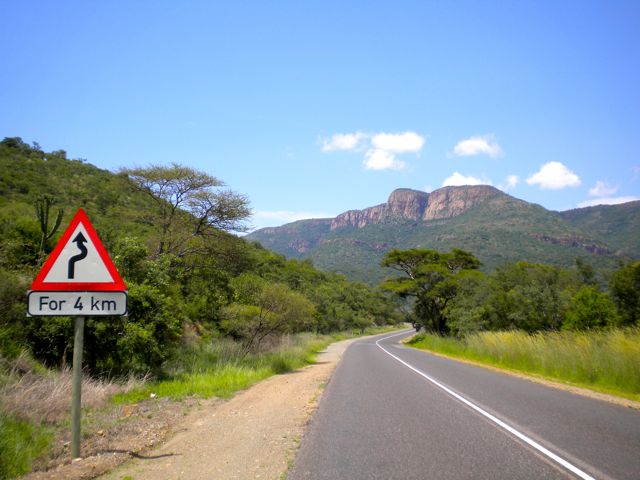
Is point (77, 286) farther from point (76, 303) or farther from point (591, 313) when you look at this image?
point (591, 313)

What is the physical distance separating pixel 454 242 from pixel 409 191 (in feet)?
292

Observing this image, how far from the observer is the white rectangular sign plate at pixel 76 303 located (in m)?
5.09

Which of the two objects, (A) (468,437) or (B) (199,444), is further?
(A) (468,437)

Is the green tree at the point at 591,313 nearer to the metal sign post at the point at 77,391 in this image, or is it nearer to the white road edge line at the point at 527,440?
the white road edge line at the point at 527,440

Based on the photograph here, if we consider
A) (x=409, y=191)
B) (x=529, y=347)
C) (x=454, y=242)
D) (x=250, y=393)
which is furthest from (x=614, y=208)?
(x=250, y=393)

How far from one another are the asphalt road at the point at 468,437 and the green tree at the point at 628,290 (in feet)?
98.0

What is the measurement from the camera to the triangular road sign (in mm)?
5125

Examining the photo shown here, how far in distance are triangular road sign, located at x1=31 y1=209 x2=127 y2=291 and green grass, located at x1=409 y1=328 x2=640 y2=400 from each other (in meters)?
11.5

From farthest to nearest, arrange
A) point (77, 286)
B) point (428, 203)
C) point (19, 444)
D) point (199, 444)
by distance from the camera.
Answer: point (428, 203) < point (199, 444) < point (19, 444) < point (77, 286)

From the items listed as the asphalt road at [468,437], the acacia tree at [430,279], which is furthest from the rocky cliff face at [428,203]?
the asphalt road at [468,437]

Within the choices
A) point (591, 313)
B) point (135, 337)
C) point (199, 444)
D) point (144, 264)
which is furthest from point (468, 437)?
point (591, 313)

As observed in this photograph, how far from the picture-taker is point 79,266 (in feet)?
17.1

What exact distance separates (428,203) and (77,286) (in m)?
182

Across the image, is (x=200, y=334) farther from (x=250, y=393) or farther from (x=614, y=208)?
(x=614, y=208)
